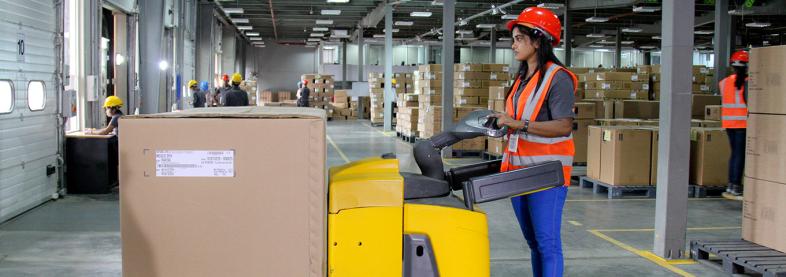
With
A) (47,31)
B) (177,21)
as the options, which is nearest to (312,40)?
(177,21)

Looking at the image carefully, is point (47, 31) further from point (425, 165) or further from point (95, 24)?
point (425, 165)

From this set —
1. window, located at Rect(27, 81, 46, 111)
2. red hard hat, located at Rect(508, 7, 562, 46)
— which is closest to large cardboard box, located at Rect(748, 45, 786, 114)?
red hard hat, located at Rect(508, 7, 562, 46)

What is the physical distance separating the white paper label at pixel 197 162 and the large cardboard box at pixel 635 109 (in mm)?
11500

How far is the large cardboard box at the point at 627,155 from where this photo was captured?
902cm

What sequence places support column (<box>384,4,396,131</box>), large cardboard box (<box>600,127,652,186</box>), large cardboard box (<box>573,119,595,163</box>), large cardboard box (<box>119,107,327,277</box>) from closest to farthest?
large cardboard box (<box>119,107,327,277</box>) < large cardboard box (<box>600,127,652,186</box>) < large cardboard box (<box>573,119,595,163</box>) < support column (<box>384,4,396,131</box>)

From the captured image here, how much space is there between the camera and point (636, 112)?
12820 mm

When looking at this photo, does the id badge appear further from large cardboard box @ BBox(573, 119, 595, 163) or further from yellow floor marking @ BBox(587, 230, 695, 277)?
large cardboard box @ BBox(573, 119, 595, 163)

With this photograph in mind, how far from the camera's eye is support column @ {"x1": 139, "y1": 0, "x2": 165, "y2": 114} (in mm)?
11914

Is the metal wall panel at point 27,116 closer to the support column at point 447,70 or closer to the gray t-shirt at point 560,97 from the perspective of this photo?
the gray t-shirt at point 560,97

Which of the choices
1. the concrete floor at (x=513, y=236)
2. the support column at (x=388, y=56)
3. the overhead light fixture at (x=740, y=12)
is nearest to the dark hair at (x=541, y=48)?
the concrete floor at (x=513, y=236)

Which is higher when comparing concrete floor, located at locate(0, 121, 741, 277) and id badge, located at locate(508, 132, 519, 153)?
id badge, located at locate(508, 132, 519, 153)

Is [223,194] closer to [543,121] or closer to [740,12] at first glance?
[543,121]

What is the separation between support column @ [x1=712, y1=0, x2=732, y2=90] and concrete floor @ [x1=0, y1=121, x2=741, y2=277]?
9.54 meters

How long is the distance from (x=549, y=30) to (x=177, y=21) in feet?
50.5
